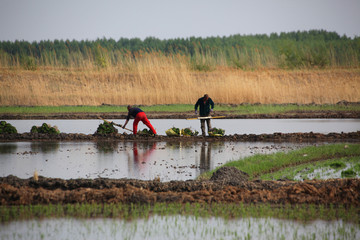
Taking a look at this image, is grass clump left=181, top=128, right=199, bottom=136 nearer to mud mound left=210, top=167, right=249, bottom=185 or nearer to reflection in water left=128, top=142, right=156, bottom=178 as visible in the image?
reflection in water left=128, top=142, right=156, bottom=178

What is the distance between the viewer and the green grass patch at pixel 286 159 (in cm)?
1478

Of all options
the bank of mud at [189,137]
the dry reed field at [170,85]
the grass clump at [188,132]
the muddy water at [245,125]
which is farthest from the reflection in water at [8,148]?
the dry reed field at [170,85]

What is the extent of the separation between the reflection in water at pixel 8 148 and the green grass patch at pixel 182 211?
9500mm

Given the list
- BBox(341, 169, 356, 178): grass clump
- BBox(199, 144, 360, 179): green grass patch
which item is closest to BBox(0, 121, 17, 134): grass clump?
BBox(199, 144, 360, 179): green grass patch

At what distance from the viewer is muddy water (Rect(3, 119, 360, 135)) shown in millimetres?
26797

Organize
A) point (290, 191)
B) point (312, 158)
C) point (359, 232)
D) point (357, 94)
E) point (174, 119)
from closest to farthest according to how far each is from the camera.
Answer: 1. point (359, 232)
2. point (290, 191)
3. point (312, 158)
4. point (174, 119)
5. point (357, 94)

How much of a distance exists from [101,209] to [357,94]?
36.5m

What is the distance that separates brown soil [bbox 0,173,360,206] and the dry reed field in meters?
27.2

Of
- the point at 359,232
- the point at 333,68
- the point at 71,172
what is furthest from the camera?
the point at 333,68

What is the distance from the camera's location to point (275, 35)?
116m

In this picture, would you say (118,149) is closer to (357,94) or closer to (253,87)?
(253,87)

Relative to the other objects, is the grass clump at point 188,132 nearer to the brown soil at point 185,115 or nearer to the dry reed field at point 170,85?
the brown soil at point 185,115

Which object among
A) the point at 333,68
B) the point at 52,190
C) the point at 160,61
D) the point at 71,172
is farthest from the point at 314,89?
the point at 52,190

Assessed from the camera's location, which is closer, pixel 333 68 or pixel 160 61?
pixel 160 61
